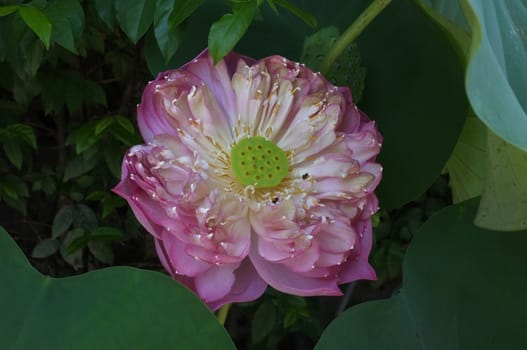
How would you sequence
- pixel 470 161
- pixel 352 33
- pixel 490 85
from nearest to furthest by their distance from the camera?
pixel 490 85 → pixel 352 33 → pixel 470 161

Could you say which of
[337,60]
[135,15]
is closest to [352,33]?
[337,60]

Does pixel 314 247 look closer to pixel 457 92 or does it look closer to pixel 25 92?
pixel 457 92

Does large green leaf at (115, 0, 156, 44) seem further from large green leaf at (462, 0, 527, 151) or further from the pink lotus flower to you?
large green leaf at (462, 0, 527, 151)

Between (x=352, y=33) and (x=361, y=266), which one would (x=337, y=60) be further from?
(x=361, y=266)

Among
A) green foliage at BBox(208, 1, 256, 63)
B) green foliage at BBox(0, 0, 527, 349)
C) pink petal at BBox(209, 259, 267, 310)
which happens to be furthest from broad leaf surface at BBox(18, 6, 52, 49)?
pink petal at BBox(209, 259, 267, 310)

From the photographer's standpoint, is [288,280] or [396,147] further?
[396,147]

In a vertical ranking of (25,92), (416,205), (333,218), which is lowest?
(416,205)

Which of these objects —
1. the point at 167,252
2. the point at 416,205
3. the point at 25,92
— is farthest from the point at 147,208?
the point at 416,205
